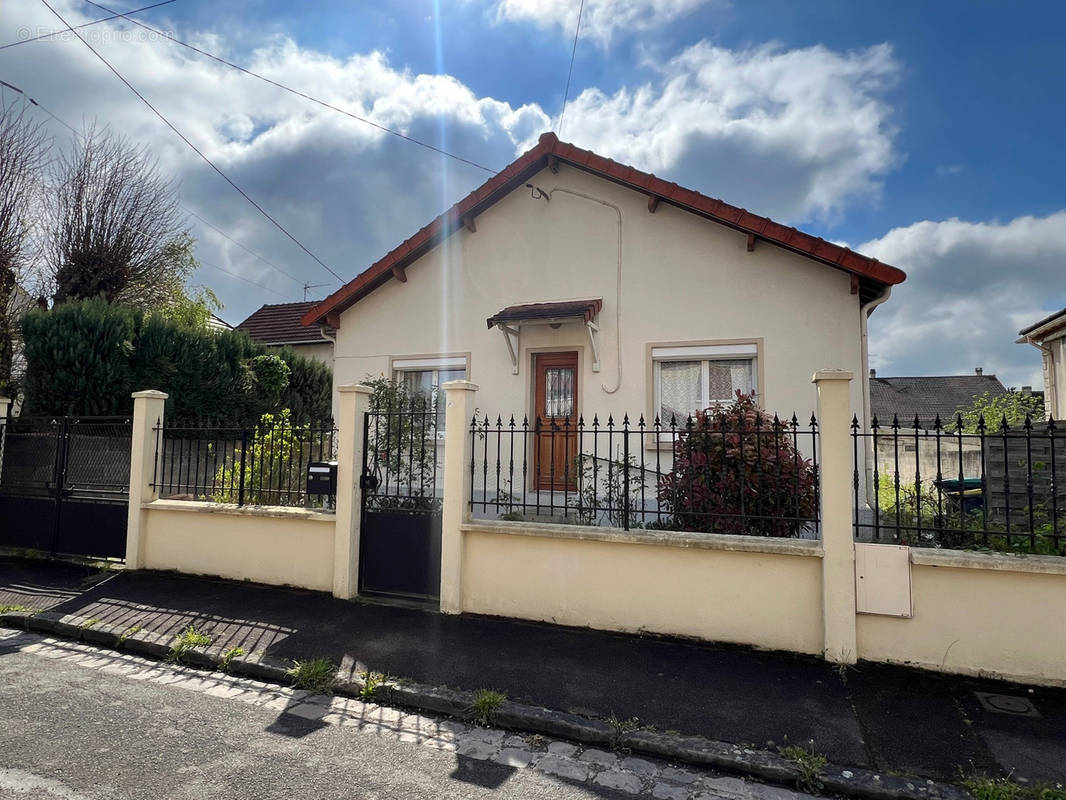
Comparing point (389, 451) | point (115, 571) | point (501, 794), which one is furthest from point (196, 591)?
point (501, 794)

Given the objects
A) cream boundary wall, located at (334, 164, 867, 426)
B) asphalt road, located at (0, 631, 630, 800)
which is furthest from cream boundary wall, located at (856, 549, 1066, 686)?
cream boundary wall, located at (334, 164, 867, 426)

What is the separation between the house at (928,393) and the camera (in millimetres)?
35500

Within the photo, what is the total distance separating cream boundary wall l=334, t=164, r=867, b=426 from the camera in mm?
7312

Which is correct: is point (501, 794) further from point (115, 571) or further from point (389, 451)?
point (115, 571)

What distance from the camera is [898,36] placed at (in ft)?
24.4

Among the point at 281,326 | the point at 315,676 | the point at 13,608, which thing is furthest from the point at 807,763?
the point at 281,326

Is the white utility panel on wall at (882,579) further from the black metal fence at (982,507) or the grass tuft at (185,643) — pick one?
the grass tuft at (185,643)

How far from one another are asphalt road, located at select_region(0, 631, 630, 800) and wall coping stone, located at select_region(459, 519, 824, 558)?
208cm

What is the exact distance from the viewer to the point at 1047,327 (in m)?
11.9

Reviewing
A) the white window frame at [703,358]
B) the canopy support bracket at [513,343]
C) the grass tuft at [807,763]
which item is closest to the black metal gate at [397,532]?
the canopy support bracket at [513,343]

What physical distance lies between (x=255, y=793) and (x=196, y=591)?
3.98 metres

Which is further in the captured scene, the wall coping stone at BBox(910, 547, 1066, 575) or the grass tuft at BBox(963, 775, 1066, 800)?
the wall coping stone at BBox(910, 547, 1066, 575)

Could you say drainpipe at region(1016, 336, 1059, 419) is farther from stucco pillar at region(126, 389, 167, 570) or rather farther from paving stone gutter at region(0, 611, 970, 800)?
stucco pillar at region(126, 389, 167, 570)

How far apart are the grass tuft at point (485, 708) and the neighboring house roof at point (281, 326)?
47.5ft
